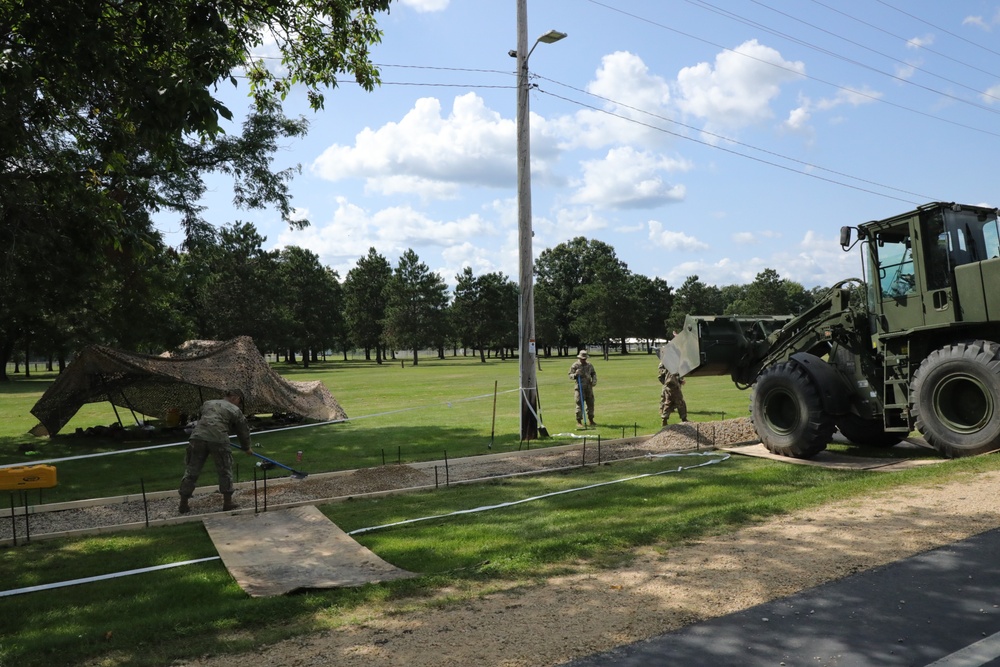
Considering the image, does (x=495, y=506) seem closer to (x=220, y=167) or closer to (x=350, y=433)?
(x=350, y=433)

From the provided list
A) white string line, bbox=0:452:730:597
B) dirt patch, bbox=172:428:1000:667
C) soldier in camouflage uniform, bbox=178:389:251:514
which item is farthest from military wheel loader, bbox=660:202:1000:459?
soldier in camouflage uniform, bbox=178:389:251:514

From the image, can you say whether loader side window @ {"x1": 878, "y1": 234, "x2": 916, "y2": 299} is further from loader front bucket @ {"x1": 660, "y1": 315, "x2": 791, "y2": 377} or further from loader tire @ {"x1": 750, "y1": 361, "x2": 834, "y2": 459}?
loader front bucket @ {"x1": 660, "y1": 315, "x2": 791, "y2": 377}

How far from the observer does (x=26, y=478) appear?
798 cm

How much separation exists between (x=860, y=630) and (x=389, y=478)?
25.5ft

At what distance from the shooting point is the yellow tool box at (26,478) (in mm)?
7902

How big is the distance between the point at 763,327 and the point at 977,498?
24.6ft

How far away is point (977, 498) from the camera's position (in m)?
7.60

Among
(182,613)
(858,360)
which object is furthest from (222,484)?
(858,360)

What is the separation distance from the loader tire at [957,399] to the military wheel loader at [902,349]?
1cm

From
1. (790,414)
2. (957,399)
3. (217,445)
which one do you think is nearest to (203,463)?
(217,445)

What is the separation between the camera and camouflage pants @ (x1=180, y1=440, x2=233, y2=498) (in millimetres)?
9695

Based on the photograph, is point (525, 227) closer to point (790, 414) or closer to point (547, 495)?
point (790, 414)

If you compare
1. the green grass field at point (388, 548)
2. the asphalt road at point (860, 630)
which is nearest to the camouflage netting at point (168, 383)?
the green grass field at point (388, 548)

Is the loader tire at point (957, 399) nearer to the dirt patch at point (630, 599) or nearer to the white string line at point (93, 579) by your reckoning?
the dirt patch at point (630, 599)
